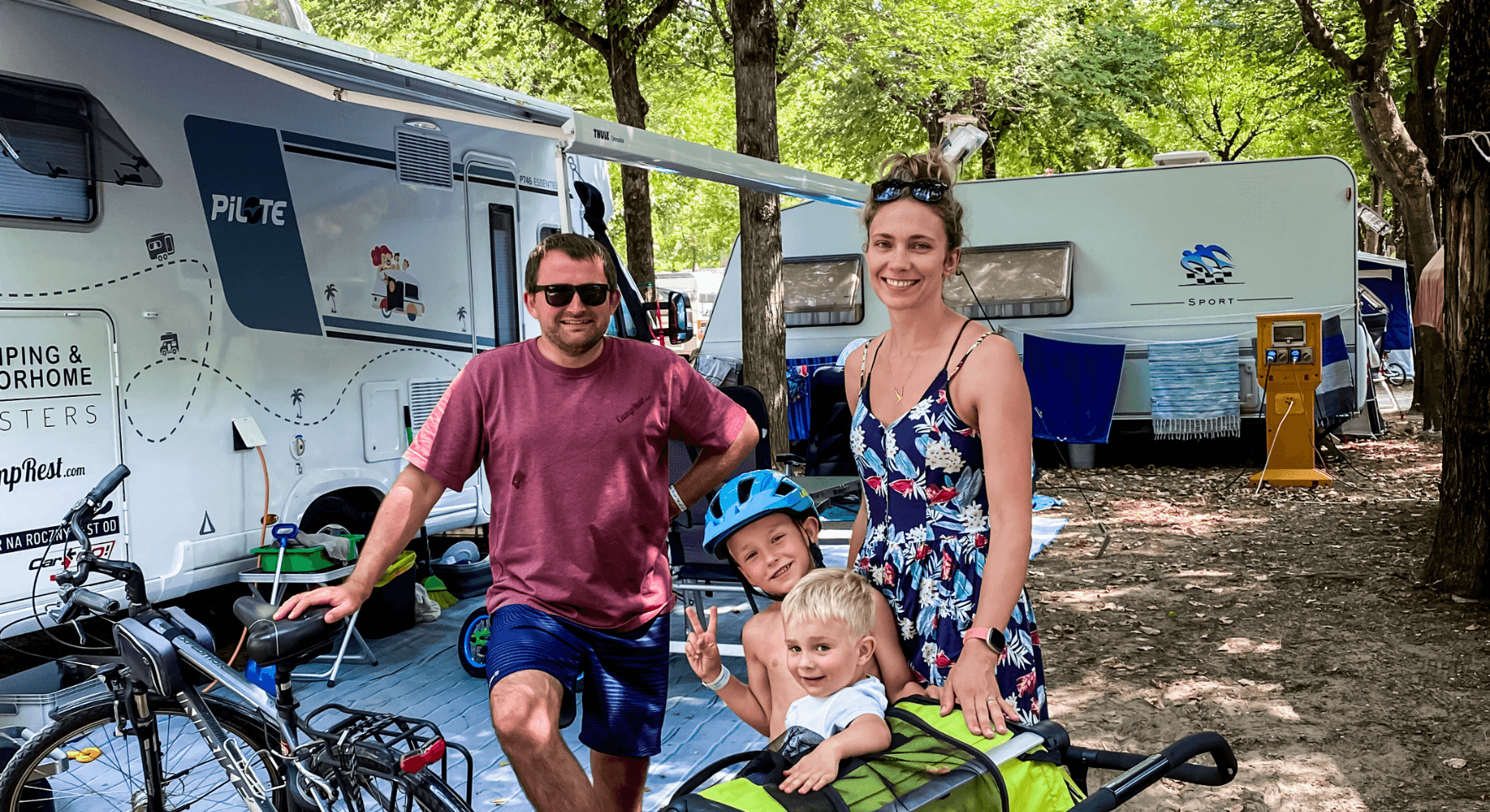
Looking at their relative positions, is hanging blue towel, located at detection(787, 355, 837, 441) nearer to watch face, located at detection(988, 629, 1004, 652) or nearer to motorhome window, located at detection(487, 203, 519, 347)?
motorhome window, located at detection(487, 203, 519, 347)

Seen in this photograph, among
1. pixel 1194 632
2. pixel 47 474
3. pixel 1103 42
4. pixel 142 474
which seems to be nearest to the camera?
pixel 47 474

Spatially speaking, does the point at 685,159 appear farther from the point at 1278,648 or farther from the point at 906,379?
the point at 906,379

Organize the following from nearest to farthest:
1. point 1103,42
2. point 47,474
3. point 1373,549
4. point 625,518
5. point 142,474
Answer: point 625,518 < point 47,474 < point 142,474 < point 1373,549 < point 1103,42

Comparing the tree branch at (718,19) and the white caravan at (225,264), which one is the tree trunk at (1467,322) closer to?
the white caravan at (225,264)

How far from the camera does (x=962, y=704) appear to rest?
6.36ft

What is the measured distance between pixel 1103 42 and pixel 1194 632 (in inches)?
607

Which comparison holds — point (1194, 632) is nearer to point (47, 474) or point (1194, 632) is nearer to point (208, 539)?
point (208, 539)

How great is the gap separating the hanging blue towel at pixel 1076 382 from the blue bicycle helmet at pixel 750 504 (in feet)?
32.0

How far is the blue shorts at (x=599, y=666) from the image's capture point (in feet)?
9.50

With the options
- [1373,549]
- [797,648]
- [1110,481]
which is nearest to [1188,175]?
[1110,481]

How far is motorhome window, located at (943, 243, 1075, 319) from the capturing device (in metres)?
12.0

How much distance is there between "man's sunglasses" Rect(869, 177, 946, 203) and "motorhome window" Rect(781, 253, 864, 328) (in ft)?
34.4

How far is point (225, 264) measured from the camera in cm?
549

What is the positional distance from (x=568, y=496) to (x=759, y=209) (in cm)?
662
